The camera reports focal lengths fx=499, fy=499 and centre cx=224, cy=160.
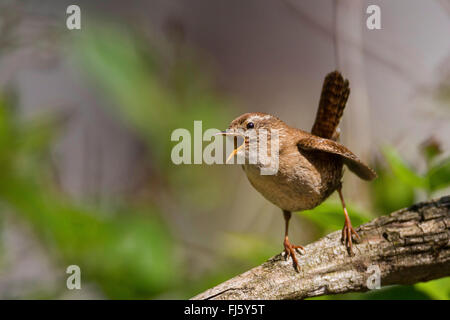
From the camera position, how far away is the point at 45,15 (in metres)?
2.71

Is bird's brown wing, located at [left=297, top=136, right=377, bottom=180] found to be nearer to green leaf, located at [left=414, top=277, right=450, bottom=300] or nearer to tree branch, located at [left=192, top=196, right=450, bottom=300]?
tree branch, located at [left=192, top=196, right=450, bottom=300]

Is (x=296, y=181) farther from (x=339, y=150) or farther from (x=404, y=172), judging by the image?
(x=404, y=172)

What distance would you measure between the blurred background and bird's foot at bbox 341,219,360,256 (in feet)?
0.20

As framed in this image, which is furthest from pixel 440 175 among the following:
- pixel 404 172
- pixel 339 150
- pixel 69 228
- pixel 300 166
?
pixel 69 228

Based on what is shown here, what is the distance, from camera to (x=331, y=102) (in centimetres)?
160

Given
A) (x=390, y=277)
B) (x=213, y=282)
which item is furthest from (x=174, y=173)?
(x=390, y=277)

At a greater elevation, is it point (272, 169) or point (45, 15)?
point (45, 15)

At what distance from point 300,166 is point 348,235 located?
24cm

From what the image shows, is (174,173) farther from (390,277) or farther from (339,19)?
(390,277)

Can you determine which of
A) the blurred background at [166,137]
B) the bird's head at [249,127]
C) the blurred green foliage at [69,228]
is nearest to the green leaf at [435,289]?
the blurred background at [166,137]

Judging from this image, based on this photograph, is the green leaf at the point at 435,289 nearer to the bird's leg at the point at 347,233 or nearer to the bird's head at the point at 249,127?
the bird's leg at the point at 347,233

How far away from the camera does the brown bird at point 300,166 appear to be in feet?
4.66
